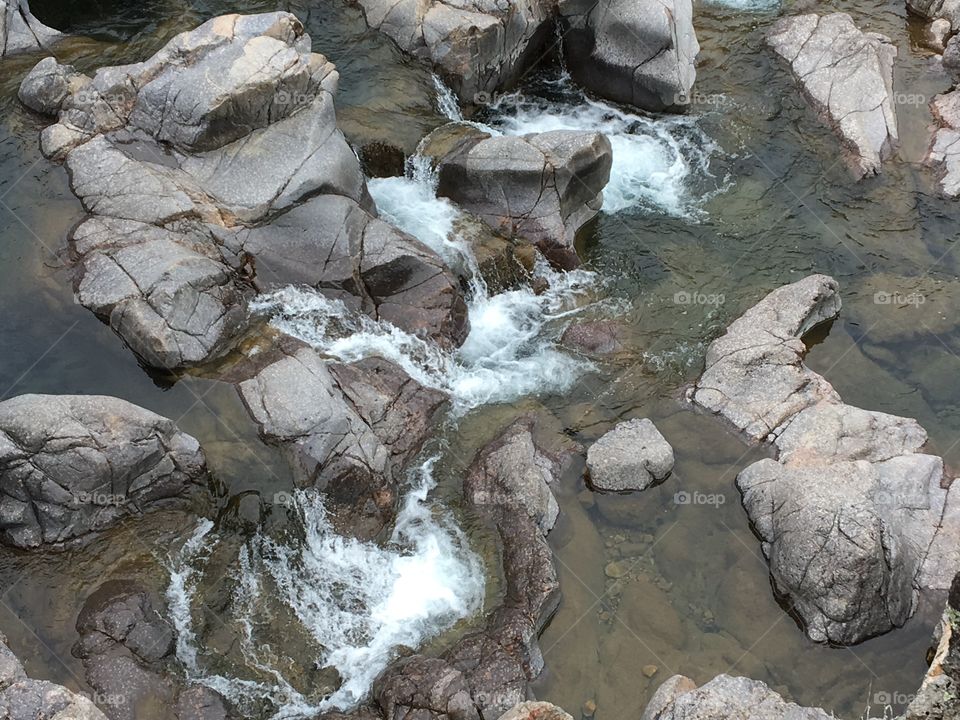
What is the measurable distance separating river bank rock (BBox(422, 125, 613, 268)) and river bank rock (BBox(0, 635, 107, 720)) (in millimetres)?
11446

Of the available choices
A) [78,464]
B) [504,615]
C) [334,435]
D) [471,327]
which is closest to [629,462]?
[504,615]

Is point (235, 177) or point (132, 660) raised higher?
point (235, 177)

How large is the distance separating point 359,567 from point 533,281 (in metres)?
6.89

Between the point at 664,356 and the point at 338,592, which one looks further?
the point at 664,356

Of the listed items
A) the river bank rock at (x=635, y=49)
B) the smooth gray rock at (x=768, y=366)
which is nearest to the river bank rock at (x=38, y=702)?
the smooth gray rock at (x=768, y=366)

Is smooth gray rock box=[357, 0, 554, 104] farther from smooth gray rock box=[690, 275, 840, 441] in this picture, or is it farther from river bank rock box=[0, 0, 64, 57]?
smooth gray rock box=[690, 275, 840, 441]

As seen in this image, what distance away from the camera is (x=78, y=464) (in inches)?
518

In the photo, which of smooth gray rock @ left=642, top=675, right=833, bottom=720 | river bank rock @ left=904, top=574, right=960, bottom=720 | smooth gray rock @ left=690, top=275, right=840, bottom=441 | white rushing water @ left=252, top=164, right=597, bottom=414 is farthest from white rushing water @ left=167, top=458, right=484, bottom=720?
river bank rock @ left=904, top=574, right=960, bottom=720

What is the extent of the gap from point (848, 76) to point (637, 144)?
513 cm

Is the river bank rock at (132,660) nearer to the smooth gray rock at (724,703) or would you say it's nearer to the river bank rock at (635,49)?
the smooth gray rock at (724,703)

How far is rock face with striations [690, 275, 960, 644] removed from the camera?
13398 mm

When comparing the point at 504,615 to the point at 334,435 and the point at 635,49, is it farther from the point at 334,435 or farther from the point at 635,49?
the point at 635,49

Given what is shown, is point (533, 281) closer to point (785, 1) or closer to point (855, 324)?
point (855, 324)

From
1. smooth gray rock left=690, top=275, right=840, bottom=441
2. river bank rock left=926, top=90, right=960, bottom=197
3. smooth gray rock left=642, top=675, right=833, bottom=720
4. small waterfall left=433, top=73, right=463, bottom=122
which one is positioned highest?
small waterfall left=433, top=73, right=463, bottom=122
